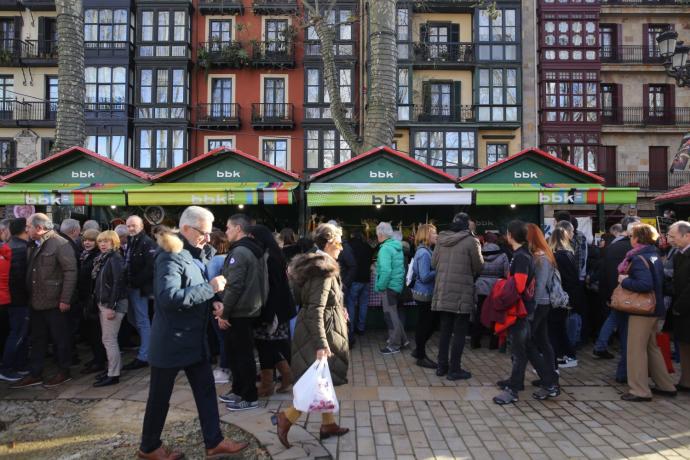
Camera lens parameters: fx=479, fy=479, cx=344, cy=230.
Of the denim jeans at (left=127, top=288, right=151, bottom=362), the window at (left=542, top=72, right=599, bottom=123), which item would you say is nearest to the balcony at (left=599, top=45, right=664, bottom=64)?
the window at (left=542, top=72, right=599, bottom=123)

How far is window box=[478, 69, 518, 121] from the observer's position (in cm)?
2558

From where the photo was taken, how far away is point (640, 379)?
197 inches

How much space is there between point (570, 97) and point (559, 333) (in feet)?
79.7

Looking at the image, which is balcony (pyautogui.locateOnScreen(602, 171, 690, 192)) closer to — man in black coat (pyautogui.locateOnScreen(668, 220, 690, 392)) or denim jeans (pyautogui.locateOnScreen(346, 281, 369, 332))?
denim jeans (pyautogui.locateOnScreen(346, 281, 369, 332))

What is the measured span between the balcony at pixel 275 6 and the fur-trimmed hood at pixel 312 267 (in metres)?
23.4

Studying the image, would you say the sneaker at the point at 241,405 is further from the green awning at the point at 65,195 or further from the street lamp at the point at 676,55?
the street lamp at the point at 676,55

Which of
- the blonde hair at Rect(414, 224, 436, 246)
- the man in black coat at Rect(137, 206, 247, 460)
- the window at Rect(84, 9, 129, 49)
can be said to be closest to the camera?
the man in black coat at Rect(137, 206, 247, 460)

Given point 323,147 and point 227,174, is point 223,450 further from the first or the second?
point 323,147

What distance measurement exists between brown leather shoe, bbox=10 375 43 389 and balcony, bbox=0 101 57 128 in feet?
80.7

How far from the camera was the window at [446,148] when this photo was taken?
83.3 feet

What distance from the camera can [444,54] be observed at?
2594 centimetres

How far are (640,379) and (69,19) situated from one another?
12.3m

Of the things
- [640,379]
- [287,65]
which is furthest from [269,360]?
[287,65]

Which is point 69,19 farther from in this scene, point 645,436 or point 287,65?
point 287,65
